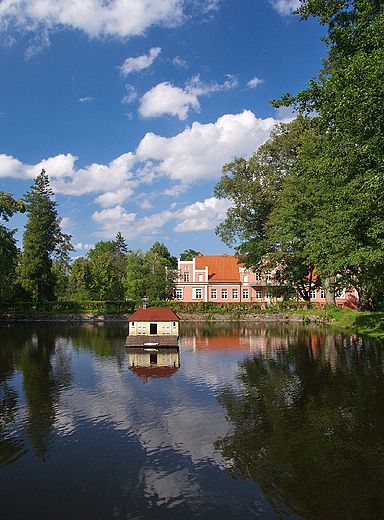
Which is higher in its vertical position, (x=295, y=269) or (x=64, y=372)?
(x=295, y=269)

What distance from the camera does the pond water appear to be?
7.28 m

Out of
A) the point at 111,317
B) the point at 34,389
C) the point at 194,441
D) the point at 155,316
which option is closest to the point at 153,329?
the point at 155,316

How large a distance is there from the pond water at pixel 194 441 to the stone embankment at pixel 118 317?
27.6m

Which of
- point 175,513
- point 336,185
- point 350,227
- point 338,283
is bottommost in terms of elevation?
point 175,513

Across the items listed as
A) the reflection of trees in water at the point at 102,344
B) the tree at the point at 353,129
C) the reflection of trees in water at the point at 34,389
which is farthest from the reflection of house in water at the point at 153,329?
the tree at the point at 353,129

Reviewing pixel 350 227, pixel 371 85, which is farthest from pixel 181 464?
pixel 371 85

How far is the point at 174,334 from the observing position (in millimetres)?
25547

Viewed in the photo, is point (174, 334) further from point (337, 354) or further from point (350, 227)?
point (350, 227)

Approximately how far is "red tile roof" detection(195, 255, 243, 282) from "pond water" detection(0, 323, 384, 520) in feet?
143

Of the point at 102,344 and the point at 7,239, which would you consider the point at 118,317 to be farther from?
the point at 102,344

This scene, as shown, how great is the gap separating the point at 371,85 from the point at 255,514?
1673cm

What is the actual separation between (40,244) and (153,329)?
37.1 meters

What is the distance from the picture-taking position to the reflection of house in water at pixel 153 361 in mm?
18188

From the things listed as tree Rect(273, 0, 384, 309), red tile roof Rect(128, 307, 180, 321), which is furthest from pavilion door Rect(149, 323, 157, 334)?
tree Rect(273, 0, 384, 309)
